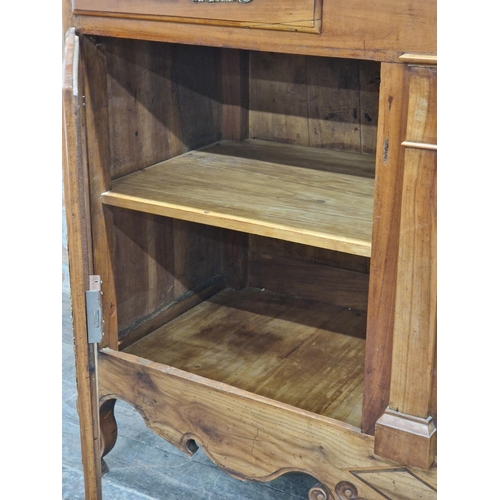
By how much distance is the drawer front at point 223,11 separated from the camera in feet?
4.02

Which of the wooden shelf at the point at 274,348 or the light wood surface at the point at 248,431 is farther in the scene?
the wooden shelf at the point at 274,348

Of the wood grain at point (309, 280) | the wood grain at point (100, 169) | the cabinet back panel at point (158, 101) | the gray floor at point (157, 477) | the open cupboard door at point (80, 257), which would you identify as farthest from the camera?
the wood grain at point (309, 280)

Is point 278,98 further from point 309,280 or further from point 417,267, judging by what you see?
point 417,267

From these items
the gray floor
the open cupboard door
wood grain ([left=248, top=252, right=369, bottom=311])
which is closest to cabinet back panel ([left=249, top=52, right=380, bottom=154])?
wood grain ([left=248, top=252, right=369, bottom=311])

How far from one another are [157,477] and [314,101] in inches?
38.3

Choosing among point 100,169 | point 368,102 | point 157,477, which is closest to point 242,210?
point 100,169

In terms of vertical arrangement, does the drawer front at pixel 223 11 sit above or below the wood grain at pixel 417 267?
above

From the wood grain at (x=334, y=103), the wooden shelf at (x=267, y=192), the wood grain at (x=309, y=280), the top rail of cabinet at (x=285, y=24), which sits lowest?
the wood grain at (x=309, y=280)

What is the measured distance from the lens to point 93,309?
1509 millimetres

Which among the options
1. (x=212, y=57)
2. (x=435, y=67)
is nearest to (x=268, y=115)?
(x=212, y=57)

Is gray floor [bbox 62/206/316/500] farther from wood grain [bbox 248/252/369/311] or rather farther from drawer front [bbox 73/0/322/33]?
drawer front [bbox 73/0/322/33]

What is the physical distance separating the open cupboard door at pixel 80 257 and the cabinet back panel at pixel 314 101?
660 mm

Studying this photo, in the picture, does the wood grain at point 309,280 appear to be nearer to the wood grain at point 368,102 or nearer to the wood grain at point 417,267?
the wood grain at point 368,102

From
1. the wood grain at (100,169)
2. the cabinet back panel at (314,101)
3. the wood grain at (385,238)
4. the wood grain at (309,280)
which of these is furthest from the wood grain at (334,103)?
the wood grain at (385,238)
